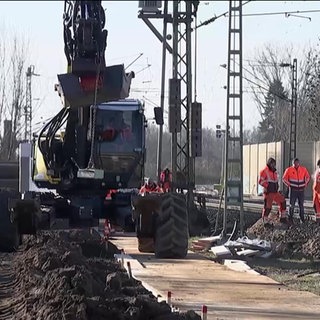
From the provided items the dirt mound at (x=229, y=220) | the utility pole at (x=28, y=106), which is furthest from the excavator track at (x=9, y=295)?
the utility pole at (x=28, y=106)

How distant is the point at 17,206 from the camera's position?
17.0 metres

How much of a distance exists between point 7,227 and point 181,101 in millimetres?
11096

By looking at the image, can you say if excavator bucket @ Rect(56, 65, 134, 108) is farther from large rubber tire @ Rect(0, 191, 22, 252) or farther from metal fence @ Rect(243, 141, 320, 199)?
metal fence @ Rect(243, 141, 320, 199)

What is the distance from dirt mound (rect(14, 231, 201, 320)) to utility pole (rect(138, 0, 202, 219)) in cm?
966

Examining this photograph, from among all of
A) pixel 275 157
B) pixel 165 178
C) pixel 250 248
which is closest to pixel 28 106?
pixel 275 157

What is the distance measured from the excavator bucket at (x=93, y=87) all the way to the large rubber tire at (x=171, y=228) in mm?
3546

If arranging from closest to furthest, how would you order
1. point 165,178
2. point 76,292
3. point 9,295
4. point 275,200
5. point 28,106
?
point 76,292, point 9,295, point 275,200, point 165,178, point 28,106

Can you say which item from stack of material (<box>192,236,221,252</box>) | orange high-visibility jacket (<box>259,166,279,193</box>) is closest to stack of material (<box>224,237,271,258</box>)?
stack of material (<box>192,236,221,252</box>)

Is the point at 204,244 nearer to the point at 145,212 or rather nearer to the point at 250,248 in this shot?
the point at 250,248

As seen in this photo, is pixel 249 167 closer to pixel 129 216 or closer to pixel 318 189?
pixel 318 189

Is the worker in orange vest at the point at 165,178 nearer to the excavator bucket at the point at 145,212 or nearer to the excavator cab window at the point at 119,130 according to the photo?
the excavator bucket at the point at 145,212

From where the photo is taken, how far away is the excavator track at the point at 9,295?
1145cm

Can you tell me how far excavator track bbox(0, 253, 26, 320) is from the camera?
11445 mm

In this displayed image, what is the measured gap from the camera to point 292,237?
2216 cm
